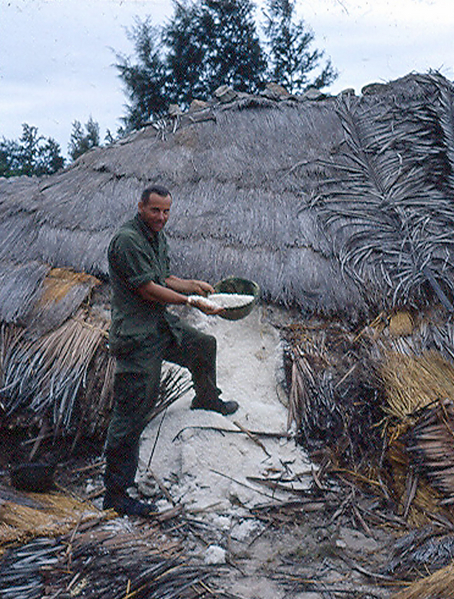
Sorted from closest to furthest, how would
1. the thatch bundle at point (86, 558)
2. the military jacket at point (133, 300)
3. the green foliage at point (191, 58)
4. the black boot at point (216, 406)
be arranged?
the thatch bundle at point (86, 558) < the military jacket at point (133, 300) < the black boot at point (216, 406) < the green foliage at point (191, 58)

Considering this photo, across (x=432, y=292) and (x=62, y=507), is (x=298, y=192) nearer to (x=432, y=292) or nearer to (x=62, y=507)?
(x=432, y=292)

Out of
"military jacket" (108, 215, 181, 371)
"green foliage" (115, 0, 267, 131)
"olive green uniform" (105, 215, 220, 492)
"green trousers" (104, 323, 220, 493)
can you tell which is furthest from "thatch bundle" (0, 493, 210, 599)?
"green foliage" (115, 0, 267, 131)

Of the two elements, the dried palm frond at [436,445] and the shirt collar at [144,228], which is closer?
the dried palm frond at [436,445]

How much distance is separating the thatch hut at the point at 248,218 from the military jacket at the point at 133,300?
1.00 metres

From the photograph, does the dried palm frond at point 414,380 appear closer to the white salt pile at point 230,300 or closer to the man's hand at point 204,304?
the white salt pile at point 230,300

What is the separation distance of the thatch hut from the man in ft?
2.89

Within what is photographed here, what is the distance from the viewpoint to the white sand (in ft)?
12.4

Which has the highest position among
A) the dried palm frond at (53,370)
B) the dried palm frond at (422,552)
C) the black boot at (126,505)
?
the dried palm frond at (53,370)

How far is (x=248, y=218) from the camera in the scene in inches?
211

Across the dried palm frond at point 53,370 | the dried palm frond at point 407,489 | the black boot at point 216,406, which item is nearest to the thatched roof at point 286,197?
the dried palm frond at point 53,370

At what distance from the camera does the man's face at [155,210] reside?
3.50m

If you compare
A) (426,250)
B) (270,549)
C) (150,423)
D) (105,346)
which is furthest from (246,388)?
(426,250)

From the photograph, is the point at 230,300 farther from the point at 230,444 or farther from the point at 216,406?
the point at 230,444

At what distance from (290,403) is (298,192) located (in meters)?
2.06
